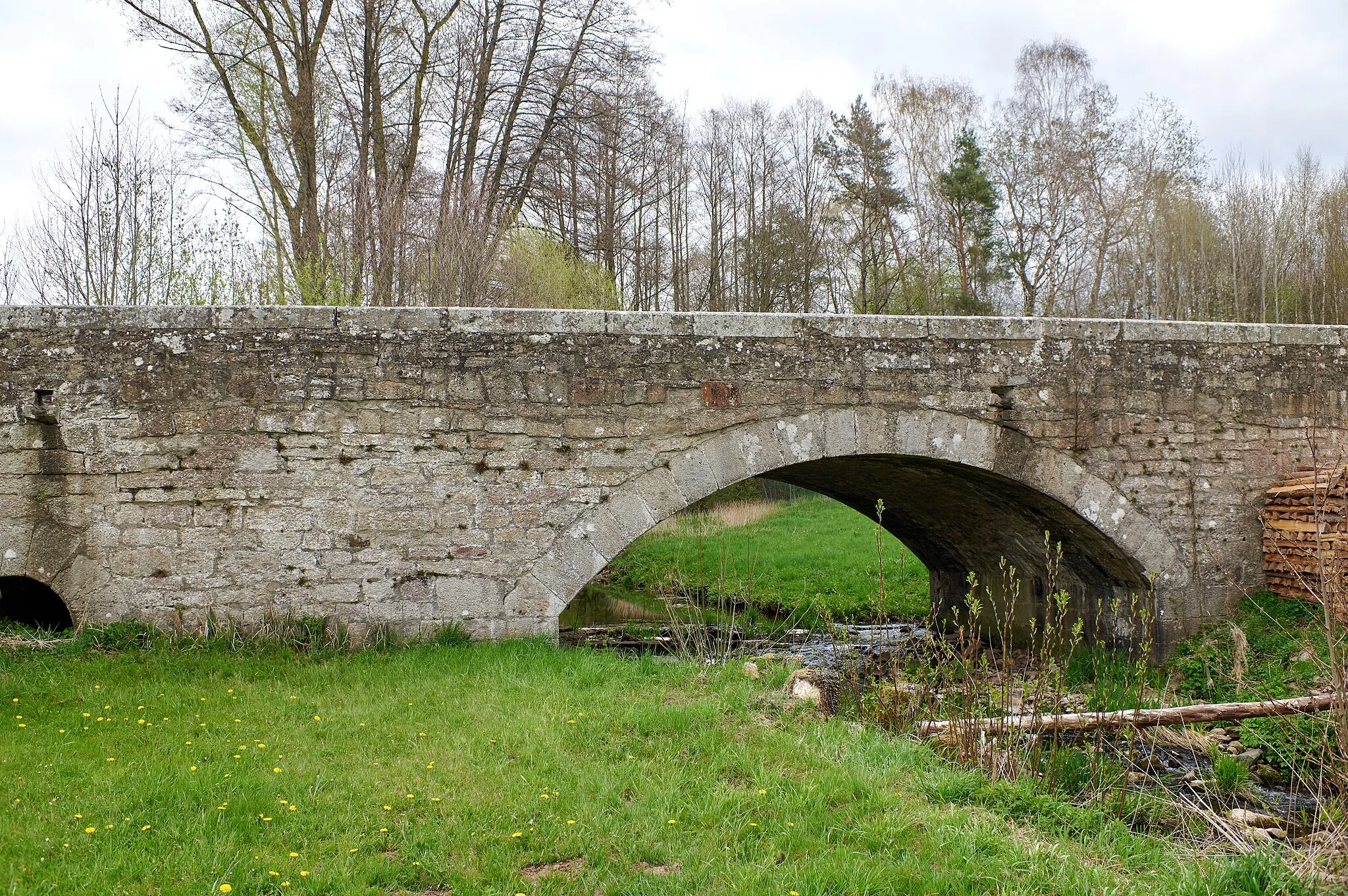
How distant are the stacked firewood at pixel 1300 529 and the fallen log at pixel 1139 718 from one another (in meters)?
1.84

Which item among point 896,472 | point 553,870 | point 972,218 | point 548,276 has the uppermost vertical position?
point 972,218

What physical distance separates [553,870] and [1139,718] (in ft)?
9.72

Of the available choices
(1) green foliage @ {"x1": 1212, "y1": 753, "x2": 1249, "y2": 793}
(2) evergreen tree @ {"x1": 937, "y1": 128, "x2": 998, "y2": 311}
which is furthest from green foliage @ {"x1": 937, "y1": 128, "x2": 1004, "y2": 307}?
(1) green foliage @ {"x1": 1212, "y1": 753, "x2": 1249, "y2": 793}

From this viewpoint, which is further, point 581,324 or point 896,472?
point 896,472

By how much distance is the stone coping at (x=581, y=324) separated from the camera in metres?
5.48

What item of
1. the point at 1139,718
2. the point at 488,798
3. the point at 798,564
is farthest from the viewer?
the point at 798,564

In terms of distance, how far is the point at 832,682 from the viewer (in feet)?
20.5

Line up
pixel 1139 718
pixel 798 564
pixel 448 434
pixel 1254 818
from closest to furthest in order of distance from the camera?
pixel 1254 818 → pixel 1139 718 → pixel 448 434 → pixel 798 564

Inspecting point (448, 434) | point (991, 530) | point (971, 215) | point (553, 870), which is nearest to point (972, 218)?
point (971, 215)

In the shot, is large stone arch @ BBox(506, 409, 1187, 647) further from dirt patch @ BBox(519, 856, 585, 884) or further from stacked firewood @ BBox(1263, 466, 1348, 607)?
dirt patch @ BBox(519, 856, 585, 884)

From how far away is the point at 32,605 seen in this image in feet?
20.5

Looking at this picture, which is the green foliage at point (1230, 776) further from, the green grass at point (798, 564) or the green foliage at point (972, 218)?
the green foliage at point (972, 218)

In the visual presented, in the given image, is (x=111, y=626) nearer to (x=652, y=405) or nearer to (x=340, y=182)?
(x=652, y=405)

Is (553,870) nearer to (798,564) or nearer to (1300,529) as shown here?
(1300,529)
